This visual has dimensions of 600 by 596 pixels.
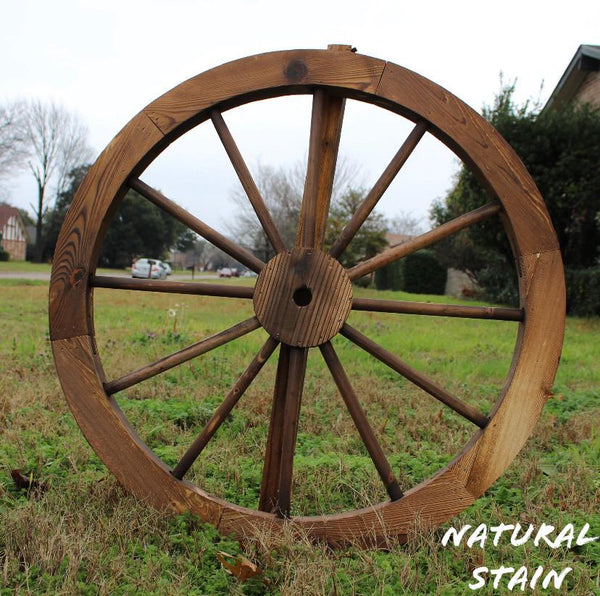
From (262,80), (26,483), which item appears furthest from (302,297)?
(26,483)

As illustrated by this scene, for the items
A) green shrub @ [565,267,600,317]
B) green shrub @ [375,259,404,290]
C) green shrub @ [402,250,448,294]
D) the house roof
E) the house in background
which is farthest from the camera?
the house in background

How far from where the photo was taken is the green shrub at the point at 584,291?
10266mm

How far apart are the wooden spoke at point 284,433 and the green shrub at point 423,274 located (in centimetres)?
1950

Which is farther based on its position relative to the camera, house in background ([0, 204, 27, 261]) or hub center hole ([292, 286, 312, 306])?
house in background ([0, 204, 27, 261])

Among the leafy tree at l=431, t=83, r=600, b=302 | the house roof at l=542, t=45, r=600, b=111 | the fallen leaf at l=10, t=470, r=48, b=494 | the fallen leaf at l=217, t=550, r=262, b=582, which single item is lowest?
the fallen leaf at l=10, t=470, r=48, b=494

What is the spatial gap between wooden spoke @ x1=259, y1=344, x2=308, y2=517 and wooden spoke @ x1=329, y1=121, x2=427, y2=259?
1.33 feet

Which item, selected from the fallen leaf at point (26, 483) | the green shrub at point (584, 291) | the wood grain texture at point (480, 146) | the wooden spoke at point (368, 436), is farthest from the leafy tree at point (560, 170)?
the fallen leaf at point (26, 483)

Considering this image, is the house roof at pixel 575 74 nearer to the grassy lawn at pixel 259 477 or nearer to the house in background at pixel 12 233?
the grassy lawn at pixel 259 477

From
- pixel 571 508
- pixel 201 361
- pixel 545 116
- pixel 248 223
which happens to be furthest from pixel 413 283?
pixel 571 508

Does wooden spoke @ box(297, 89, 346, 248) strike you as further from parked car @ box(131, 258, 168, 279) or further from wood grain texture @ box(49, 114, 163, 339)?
parked car @ box(131, 258, 168, 279)

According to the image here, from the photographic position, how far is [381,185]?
212 centimetres

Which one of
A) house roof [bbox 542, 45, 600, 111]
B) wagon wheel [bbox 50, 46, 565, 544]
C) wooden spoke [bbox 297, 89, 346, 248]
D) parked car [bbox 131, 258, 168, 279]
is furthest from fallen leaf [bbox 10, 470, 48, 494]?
parked car [bbox 131, 258, 168, 279]

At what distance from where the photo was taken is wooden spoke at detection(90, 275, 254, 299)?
2109 mm

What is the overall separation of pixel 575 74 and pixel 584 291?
17.9 feet
